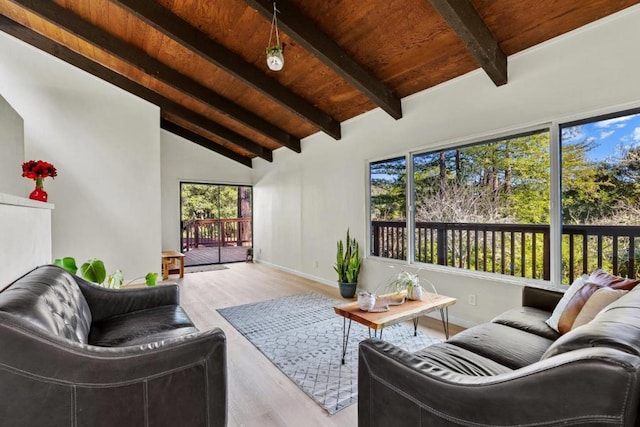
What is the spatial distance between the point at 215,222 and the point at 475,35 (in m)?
6.52

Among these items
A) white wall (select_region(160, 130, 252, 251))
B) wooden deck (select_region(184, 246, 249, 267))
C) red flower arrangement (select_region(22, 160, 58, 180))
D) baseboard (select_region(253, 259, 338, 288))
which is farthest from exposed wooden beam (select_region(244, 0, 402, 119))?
wooden deck (select_region(184, 246, 249, 267))

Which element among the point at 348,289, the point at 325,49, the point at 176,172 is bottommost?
the point at 348,289

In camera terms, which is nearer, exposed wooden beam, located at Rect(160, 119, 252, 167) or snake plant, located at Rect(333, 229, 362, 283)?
snake plant, located at Rect(333, 229, 362, 283)

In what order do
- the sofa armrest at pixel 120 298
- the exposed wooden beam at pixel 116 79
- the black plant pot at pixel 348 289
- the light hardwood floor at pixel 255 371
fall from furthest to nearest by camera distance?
the black plant pot at pixel 348 289 → the exposed wooden beam at pixel 116 79 → the sofa armrest at pixel 120 298 → the light hardwood floor at pixel 255 371

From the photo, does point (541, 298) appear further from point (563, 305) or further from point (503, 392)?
point (503, 392)

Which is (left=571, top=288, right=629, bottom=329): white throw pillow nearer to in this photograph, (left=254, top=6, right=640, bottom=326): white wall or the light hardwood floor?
(left=254, top=6, right=640, bottom=326): white wall

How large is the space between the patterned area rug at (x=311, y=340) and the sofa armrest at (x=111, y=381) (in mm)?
887

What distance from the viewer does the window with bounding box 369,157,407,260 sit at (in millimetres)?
3953

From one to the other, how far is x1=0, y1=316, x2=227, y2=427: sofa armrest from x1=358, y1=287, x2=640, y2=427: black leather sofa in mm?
681

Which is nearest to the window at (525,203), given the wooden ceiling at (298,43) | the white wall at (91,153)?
the wooden ceiling at (298,43)

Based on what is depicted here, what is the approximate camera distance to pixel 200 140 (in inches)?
268

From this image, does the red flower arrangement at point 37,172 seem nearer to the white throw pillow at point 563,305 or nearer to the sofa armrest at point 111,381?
the sofa armrest at point 111,381

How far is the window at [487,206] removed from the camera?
2.80m

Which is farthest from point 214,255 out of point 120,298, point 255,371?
point 255,371
